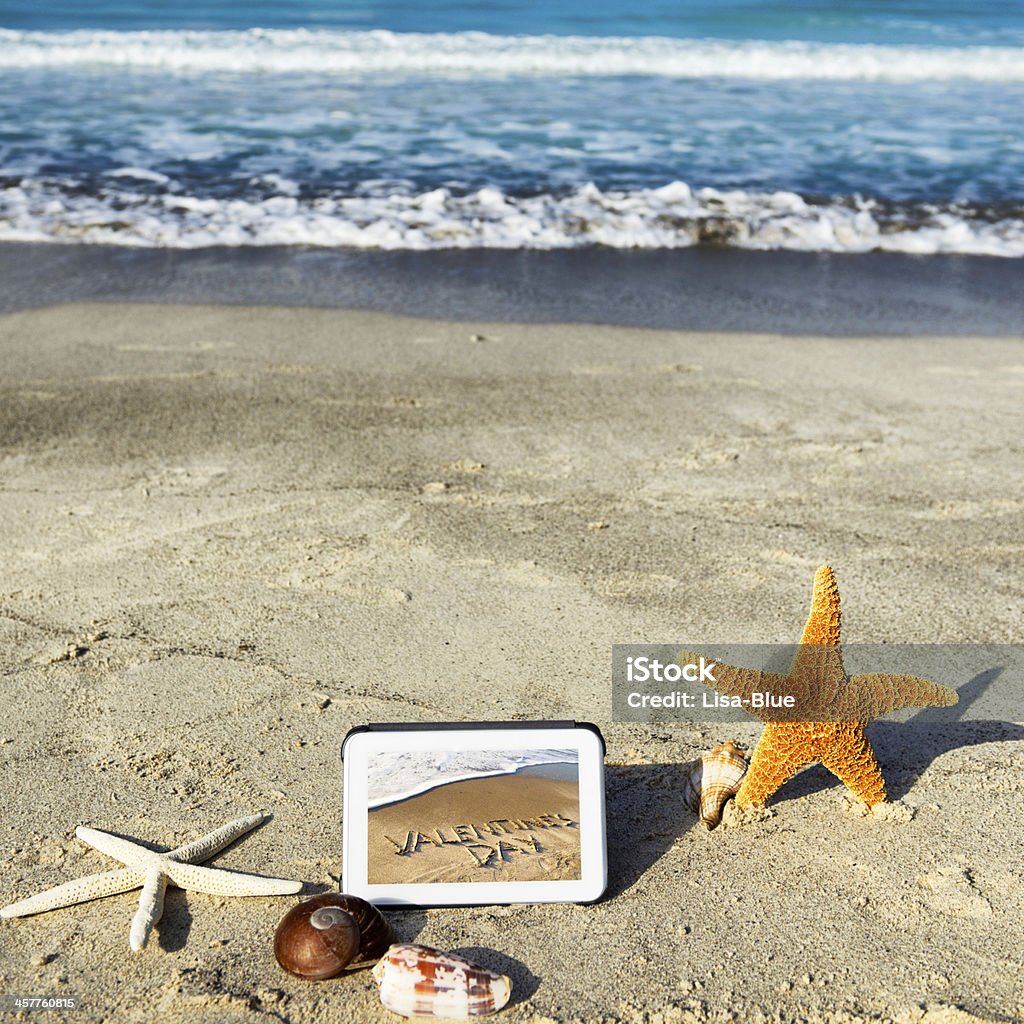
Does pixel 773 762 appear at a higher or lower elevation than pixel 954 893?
higher

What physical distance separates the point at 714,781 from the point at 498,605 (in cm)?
117

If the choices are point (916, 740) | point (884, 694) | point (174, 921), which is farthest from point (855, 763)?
point (174, 921)

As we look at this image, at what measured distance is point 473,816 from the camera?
2.59 meters

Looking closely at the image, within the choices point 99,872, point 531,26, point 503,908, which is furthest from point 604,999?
point 531,26

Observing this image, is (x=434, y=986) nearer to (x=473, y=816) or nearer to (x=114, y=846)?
(x=473, y=816)

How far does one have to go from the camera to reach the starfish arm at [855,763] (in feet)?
9.07

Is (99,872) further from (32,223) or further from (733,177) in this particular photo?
(733,177)

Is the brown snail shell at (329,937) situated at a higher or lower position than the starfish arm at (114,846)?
higher

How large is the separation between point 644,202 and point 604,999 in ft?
26.7

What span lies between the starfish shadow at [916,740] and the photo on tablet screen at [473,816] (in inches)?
27.3

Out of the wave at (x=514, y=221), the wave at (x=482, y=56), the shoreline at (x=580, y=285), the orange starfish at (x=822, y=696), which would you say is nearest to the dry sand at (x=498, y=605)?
the orange starfish at (x=822, y=696)

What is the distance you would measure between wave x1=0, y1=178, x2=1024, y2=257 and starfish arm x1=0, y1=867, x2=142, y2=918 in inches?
262

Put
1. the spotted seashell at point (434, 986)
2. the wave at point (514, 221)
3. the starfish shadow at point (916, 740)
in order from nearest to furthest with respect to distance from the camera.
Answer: the spotted seashell at point (434, 986)
the starfish shadow at point (916, 740)
the wave at point (514, 221)

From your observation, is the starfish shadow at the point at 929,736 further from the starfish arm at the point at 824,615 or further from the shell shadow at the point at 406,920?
the shell shadow at the point at 406,920
